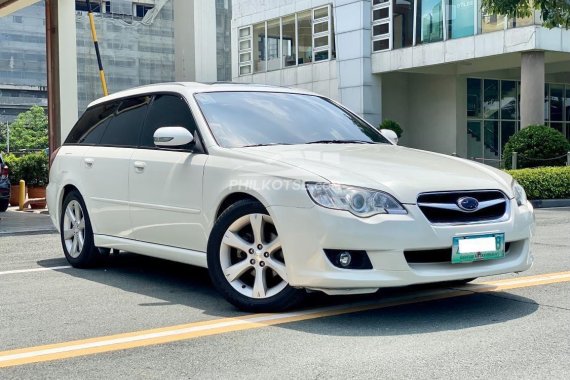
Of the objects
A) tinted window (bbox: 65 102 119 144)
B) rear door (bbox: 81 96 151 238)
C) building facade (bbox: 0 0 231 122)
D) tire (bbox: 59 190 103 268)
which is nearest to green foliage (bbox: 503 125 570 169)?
building facade (bbox: 0 0 231 122)

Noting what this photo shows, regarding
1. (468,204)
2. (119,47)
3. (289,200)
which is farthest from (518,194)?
(119,47)

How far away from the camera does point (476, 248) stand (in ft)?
17.0

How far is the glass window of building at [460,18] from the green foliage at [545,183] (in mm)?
10021

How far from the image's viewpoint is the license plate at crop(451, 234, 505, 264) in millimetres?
5109

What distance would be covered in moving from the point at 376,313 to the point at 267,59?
106 ft

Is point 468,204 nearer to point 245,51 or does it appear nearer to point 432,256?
point 432,256

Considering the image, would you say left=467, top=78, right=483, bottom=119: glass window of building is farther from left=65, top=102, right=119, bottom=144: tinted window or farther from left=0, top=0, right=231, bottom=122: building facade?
left=65, top=102, right=119, bottom=144: tinted window

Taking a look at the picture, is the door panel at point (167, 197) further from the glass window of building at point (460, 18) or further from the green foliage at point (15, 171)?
the glass window of building at point (460, 18)

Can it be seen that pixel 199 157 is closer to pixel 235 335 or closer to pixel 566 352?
pixel 235 335

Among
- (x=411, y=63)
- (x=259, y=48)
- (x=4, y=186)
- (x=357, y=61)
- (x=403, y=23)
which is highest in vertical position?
(x=259, y=48)

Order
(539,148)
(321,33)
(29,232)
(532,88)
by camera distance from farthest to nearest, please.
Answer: (321,33), (532,88), (539,148), (29,232)

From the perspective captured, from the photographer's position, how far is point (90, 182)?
7.47m

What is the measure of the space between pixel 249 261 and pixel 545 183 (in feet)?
46.0

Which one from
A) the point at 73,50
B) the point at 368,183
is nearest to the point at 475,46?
the point at 73,50
